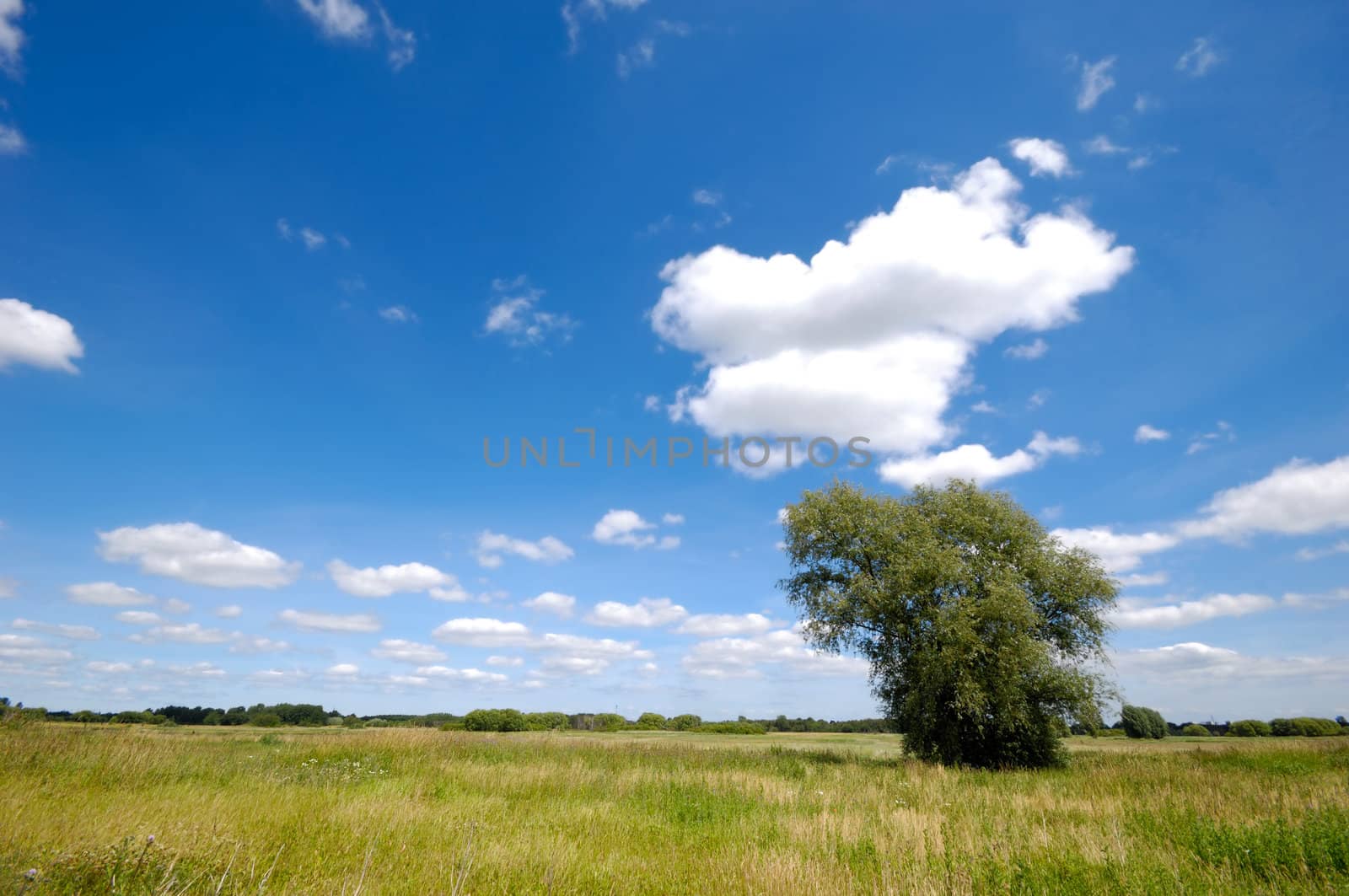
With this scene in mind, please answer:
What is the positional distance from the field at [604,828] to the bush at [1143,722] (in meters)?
45.1

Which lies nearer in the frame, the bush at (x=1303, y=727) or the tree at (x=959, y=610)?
the tree at (x=959, y=610)

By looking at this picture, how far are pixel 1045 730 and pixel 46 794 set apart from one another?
28.6m

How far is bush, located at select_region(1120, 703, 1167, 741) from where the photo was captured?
53.9 m

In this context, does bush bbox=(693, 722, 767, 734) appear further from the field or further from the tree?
the field

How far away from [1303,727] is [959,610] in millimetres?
62936

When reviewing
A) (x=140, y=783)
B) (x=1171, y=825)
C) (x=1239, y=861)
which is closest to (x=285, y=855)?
(x=140, y=783)

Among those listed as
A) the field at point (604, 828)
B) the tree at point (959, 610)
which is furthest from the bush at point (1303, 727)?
the field at point (604, 828)

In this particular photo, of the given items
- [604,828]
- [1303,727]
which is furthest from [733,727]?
[604,828]

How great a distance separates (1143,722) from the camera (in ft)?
177

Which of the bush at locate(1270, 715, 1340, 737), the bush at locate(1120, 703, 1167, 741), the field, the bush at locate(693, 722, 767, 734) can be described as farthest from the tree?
the bush at locate(1270, 715, 1340, 737)

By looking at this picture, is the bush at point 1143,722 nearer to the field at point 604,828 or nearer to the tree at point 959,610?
the tree at point 959,610

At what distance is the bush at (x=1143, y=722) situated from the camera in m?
53.9

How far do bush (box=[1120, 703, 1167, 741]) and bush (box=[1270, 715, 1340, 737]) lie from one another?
11.6 meters

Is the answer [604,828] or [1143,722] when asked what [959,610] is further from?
[1143,722]
